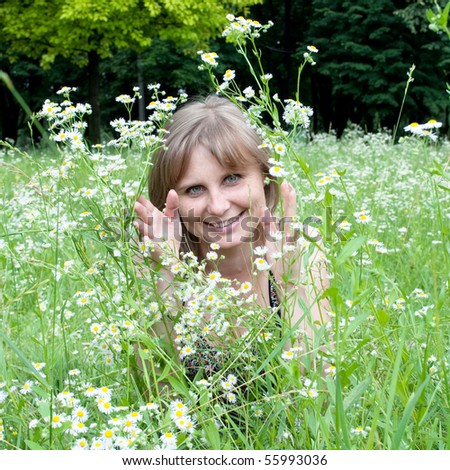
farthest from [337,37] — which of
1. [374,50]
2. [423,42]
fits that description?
[423,42]

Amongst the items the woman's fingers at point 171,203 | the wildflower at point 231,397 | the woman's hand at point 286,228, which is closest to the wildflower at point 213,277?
the woman's hand at point 286,228

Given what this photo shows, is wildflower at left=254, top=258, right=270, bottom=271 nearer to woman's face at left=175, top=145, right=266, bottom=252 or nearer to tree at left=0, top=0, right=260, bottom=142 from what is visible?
woman's face at left=175, top=145, right=266, bottom=252

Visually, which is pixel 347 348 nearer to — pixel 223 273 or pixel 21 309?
pixel 223 273

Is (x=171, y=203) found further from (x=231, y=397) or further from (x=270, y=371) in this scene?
Result: (x=270, y=371)

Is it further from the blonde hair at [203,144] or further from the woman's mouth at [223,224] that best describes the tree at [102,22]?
the woman's mouth at [223,224]

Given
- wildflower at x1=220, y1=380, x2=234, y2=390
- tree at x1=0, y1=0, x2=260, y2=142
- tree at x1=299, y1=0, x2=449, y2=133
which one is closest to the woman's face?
wildflower at x1=220, y1=380, x2=234, y2=390

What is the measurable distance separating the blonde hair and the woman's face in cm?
3

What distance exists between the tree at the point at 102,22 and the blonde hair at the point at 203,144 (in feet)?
33.8

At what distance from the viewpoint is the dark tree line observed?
1731cm

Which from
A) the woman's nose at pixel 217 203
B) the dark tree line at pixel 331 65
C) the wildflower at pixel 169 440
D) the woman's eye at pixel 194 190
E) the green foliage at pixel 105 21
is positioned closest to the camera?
the wildflower at pixel 169 440

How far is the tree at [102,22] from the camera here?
12.5 m

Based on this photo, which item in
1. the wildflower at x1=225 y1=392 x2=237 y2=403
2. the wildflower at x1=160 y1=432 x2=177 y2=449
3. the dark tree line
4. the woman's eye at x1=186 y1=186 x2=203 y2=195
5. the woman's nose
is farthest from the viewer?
the dark tree line

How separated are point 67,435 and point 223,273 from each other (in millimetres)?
1192
